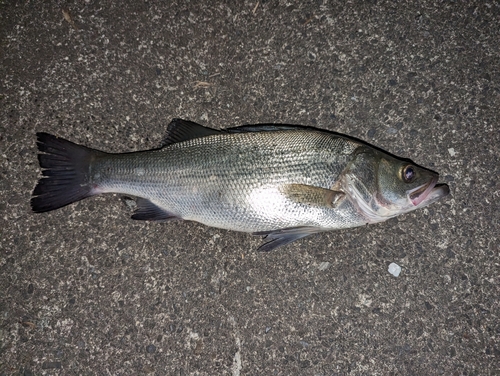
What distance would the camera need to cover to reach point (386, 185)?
2.56 meters

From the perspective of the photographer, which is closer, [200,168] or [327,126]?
[200,168]

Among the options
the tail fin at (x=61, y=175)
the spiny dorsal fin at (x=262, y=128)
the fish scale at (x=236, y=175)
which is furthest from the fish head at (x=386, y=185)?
the tail fin at (x=61, y=175)

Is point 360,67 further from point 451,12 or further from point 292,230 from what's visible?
point 292,230

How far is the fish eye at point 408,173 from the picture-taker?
8.45ft

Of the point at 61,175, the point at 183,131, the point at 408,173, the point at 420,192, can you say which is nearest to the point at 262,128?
the point at 183,131

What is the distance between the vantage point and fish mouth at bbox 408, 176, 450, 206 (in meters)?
2.55

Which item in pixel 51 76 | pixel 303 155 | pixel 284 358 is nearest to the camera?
pixel 303 155

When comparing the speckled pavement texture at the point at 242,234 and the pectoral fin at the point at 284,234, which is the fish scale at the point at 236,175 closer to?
the pectoral fin at the point at 284,234

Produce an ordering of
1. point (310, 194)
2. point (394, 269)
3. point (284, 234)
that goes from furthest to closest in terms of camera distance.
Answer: point (394, 269), point (284, 234), point (310, 194)

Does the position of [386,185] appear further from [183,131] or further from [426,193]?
[183,131]

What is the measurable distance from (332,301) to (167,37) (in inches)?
105

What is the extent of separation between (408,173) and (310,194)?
29.2 inches

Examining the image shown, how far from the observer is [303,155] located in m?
2.56

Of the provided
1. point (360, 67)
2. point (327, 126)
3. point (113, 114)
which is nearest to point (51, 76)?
point (113, 114)
